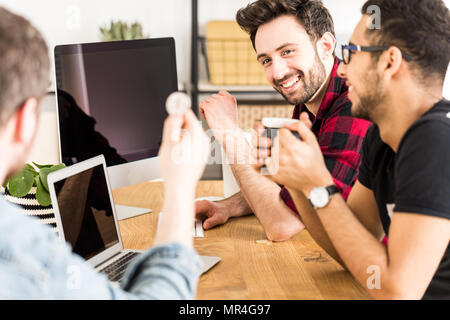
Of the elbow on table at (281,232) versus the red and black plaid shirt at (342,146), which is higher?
the red and black plaid shirt at (342,146)

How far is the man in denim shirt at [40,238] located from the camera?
639 millimetres

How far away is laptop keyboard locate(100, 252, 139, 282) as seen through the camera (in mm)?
1106

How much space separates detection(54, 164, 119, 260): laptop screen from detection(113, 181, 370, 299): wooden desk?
135 millimetres

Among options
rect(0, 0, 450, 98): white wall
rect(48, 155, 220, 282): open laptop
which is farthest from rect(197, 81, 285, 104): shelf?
rect(48, 155, 220, 282): open laptop

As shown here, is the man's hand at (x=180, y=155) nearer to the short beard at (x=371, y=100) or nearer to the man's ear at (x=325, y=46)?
the short beard at (x=371, y=100)

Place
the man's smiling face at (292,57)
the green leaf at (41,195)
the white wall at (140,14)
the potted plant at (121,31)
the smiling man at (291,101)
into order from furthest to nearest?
the white wall at (140,14), the potted plant at (121,31), the man's smiling face at (292,57), the smiling man at (291,101), the green leaf at (41,195)

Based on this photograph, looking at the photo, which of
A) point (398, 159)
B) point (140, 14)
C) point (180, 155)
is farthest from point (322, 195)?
point (140, 14)

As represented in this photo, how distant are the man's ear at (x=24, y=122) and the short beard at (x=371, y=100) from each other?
2.25ft

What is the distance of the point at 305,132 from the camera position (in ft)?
3.49

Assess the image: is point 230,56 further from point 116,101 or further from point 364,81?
point 364,81

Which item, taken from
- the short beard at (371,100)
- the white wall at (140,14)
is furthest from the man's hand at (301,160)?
the white wall at (140,14)

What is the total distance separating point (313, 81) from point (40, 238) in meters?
1.27

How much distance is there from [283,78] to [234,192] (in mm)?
412
